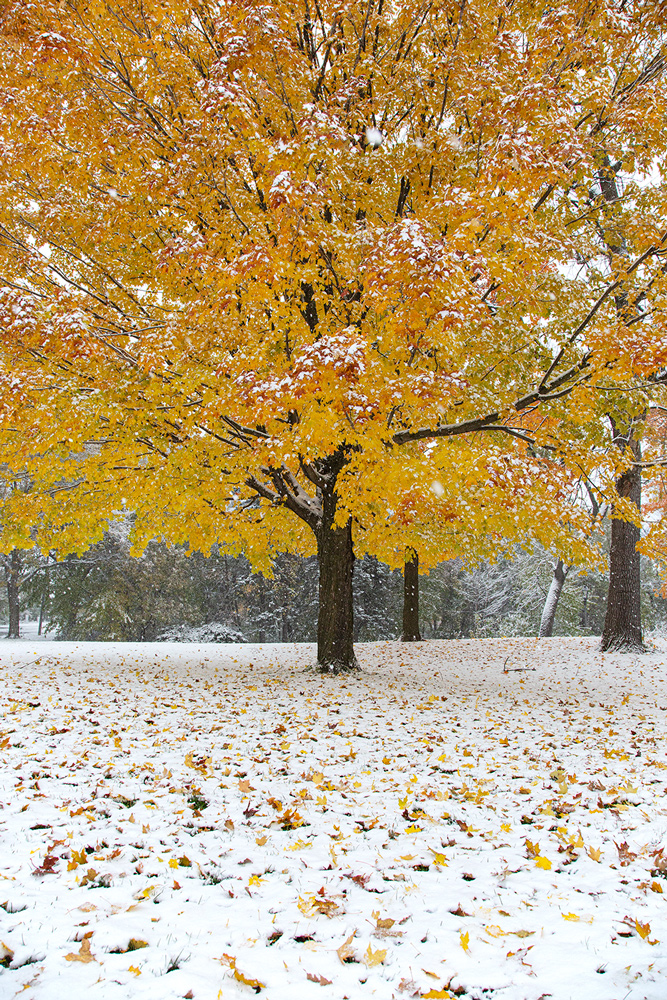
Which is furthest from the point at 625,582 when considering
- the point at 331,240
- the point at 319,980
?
the point at 319,980

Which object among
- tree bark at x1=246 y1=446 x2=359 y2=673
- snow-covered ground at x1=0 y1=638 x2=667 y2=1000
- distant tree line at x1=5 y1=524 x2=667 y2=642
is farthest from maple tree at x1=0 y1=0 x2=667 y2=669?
distant tree line at x1=5 y1=524 x2=667 y2=642

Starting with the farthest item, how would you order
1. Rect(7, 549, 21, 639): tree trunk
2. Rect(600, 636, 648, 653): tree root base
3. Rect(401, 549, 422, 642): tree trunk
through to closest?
Rect(7, 549, 21, 639): tree trunk < Rect(401, 549, 422, 642): tree trunk < Rect(600, 636, 648, 653): tree root base

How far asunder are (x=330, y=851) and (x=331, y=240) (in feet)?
19.0

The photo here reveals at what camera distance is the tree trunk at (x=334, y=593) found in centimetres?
913

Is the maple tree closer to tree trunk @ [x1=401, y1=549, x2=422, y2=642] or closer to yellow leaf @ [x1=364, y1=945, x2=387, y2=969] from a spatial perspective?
yellow leaf @ [x1=364, y1=945, x2=387, y2=969]

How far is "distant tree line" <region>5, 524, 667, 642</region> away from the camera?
25.4 meters

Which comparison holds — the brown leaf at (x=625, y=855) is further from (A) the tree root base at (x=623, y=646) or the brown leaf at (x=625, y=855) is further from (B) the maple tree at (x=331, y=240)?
(A) the tree root base at (x=623, y=646)

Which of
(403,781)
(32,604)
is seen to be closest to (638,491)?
(403,781)

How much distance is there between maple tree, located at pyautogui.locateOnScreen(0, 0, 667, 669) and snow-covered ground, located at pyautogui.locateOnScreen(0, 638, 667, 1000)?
2680 millimetres

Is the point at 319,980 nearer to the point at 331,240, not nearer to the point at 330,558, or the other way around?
the point at 331,240

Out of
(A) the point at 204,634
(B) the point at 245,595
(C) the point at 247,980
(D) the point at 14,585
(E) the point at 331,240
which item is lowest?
(A) the point at 204,634

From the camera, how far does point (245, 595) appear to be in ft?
98.0

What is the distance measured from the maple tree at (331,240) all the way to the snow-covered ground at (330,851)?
268 centimetres

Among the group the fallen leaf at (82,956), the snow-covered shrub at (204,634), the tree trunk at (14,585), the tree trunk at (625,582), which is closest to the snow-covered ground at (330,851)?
the fallen leaf at (82,956)
